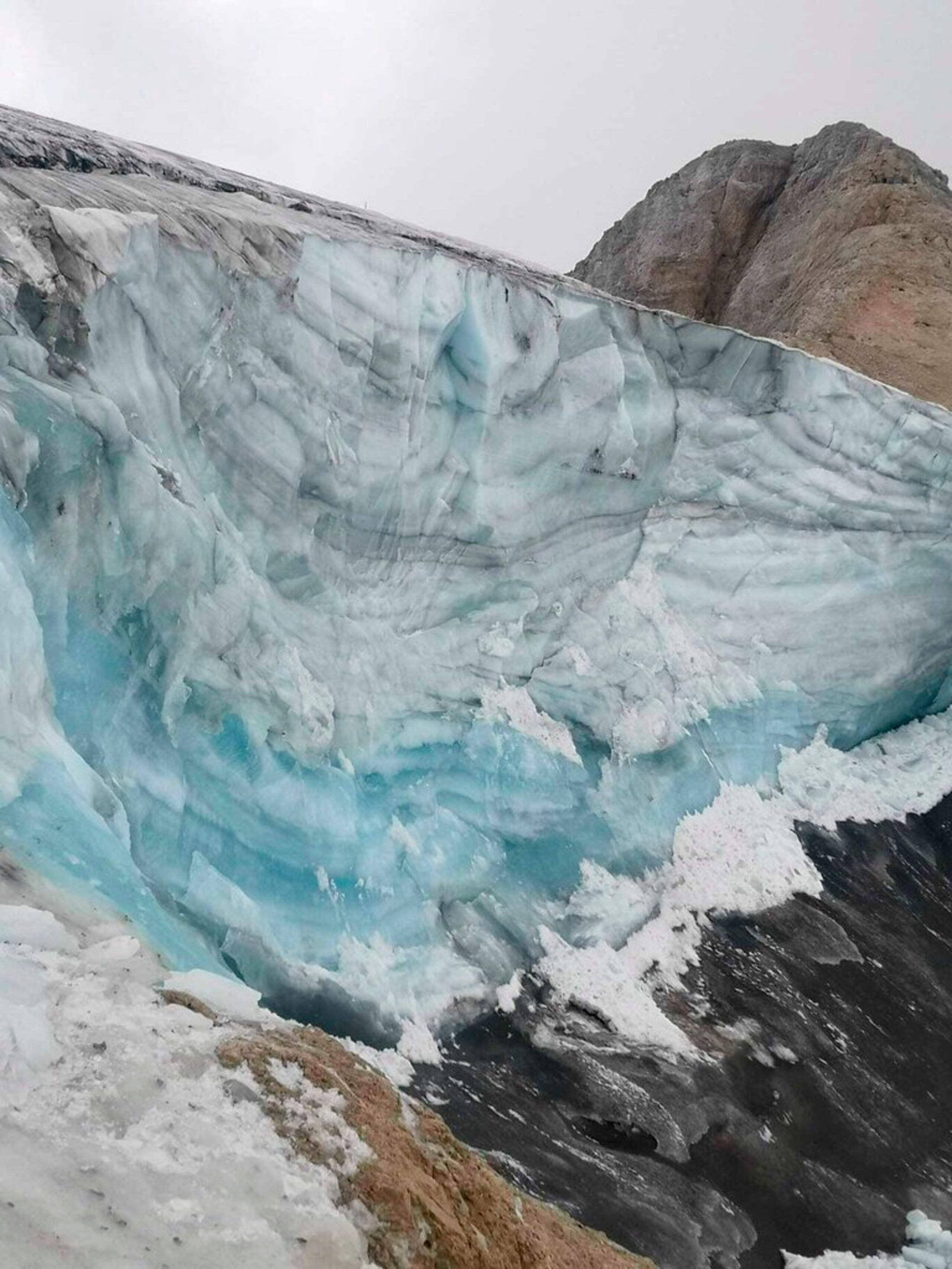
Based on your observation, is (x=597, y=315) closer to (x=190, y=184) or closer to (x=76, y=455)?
(x=190, y=184)

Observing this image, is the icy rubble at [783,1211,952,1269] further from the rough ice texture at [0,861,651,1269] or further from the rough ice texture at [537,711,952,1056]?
the rough ice texture at [0,861,651,1269]

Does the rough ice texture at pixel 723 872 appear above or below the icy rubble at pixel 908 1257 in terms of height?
above

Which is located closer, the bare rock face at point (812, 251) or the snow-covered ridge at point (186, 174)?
the snow-covered ridge at point (186, 174)

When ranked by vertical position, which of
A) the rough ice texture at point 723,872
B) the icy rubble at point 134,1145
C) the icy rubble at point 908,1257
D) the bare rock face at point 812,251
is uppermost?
the bare rock face at point 812,251

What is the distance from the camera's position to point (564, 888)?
8539 mm

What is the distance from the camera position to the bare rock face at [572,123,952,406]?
20391 mm

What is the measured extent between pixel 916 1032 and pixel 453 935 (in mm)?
4386

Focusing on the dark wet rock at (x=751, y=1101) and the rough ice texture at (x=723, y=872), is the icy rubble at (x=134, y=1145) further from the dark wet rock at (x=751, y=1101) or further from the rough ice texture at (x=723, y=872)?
the rough ice texture at (x=723, y=872)

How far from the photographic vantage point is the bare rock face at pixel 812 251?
66.9 feet

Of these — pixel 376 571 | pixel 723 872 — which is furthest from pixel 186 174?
pixel 723 872

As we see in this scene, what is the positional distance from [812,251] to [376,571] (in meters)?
22.4

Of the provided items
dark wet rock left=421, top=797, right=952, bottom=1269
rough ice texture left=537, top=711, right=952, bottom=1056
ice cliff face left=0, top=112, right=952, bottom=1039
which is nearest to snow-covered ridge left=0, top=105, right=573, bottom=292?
ice cliff face left=0, top=112, right=952, bottom=1039

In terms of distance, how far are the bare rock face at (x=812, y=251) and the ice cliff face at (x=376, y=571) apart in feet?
28.1

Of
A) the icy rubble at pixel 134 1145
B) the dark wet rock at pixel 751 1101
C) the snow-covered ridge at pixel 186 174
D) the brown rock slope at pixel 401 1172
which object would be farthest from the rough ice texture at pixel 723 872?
the snow-covered ridge at pixel 186 174
